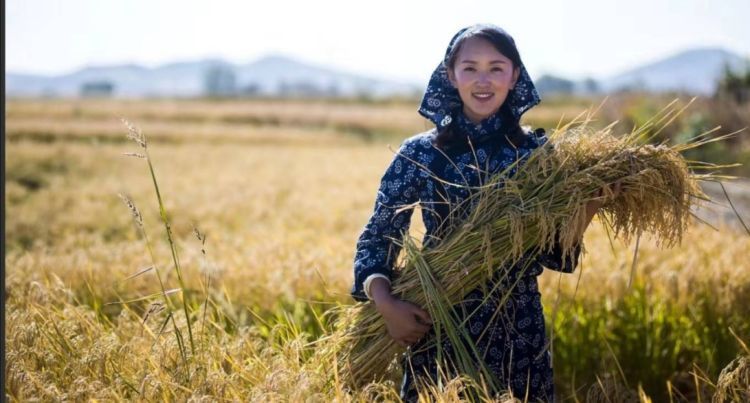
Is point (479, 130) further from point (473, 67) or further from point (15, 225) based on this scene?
point (15, 225)

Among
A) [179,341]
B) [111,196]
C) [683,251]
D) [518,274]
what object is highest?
[518,274]

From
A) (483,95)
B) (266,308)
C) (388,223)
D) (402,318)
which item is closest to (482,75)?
(483,95)

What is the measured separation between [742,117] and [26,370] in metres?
14.5

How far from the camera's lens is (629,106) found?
18234 millimetres

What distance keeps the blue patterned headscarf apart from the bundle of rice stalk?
159 millimetres

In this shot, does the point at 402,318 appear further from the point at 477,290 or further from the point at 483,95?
the point at 483,95

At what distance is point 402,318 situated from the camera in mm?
2293

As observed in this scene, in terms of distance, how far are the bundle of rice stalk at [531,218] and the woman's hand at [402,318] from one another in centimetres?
5

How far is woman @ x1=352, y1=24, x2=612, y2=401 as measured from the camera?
2387mm

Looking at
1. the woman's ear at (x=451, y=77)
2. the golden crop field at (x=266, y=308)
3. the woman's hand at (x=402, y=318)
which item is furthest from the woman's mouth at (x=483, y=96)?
the woman's hand at (x=402, y=318)

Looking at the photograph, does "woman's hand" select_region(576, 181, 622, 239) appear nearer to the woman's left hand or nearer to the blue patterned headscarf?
the woman's left hand

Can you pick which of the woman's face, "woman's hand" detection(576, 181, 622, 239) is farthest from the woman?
"woman's hand" detection(576, 181, 622, 239)

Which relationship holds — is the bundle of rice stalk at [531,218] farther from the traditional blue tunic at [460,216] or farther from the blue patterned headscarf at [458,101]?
the blue patterned headscarf at [458,101]

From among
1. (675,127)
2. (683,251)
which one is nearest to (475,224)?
(683,251)
